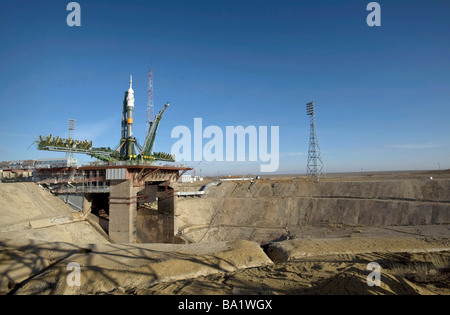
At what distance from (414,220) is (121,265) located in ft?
138

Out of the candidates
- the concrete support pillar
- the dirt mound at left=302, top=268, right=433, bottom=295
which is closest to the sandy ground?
the dirt mound at left=302, top=268, right=433, bottom=295

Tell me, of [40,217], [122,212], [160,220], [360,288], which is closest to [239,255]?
[360,288]

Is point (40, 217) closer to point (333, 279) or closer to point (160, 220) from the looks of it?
point (160, 220)

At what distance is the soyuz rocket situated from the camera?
1921 inches

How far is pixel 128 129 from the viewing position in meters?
49.5

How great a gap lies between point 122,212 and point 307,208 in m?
35.2

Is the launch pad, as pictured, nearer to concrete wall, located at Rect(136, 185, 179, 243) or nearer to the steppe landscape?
concrete wall, located at Rect(136, 185, 179, 243)

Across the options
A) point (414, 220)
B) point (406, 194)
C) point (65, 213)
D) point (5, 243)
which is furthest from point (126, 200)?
point (406, 194)

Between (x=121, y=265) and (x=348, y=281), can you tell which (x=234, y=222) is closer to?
(x=121, y=265)

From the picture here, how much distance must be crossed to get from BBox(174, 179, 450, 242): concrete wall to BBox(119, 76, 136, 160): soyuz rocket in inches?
627

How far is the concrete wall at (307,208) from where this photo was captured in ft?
129

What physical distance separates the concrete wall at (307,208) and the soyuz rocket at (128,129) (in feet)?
52.2

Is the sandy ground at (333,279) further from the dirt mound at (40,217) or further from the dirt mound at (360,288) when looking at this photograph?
the dirt mound at (40,217)
